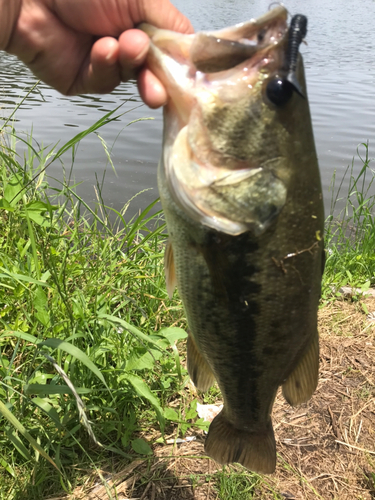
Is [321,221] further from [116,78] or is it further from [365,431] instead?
[365,431]

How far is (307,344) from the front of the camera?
6.06ft

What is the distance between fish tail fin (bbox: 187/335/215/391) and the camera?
6.50 feet

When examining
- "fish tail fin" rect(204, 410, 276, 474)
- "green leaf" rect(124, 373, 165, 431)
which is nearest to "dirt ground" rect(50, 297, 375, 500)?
"green leaf" rect(124, 373, 165, 431)

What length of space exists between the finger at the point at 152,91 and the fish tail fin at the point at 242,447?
151 cm

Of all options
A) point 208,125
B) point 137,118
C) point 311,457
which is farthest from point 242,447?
point 137,118

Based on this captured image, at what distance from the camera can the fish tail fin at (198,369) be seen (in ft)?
6.50

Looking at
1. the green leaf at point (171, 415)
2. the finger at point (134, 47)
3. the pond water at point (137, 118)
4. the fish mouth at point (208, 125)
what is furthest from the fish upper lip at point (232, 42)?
the green leaf at point (171, 415)

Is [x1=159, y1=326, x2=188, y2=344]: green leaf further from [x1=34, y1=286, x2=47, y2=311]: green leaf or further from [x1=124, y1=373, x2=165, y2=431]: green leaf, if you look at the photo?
[x1=34, y1=286, x2=47, y2=311]: green leaf

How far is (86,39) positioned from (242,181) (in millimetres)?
1142

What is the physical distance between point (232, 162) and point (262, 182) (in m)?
0.14

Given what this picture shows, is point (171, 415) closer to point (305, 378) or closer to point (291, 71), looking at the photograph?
point (305, 378)

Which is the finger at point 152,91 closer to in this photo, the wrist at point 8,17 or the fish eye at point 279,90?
the fish eye at point 279,90

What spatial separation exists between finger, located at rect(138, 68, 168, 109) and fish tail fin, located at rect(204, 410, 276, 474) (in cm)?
151

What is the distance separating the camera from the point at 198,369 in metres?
2.01
